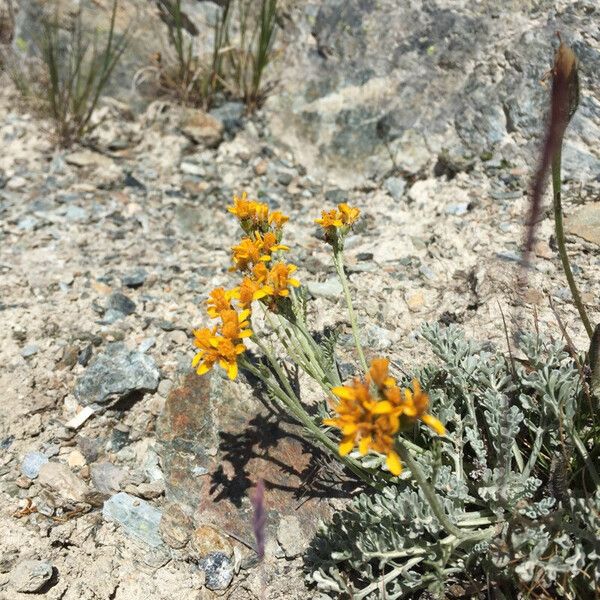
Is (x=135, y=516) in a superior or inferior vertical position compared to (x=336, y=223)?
inferior

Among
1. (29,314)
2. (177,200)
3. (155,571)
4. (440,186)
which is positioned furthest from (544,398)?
(177,200)

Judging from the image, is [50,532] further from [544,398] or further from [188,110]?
[188,110]

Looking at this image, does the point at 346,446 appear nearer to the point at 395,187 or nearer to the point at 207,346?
the point at 207,346

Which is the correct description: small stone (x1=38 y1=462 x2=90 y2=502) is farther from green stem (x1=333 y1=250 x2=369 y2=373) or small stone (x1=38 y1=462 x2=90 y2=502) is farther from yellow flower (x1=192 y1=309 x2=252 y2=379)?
green stem (x1=333 y1=250 x2=369 y2=373)

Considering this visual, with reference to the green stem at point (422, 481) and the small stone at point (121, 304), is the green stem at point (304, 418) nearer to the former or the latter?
the green stem at point (422, 481)

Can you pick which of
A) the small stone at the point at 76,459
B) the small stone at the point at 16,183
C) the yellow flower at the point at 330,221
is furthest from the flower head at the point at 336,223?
the small stone at the point at 16,183

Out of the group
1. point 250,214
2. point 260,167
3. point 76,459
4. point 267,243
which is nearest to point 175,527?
point 76,459
